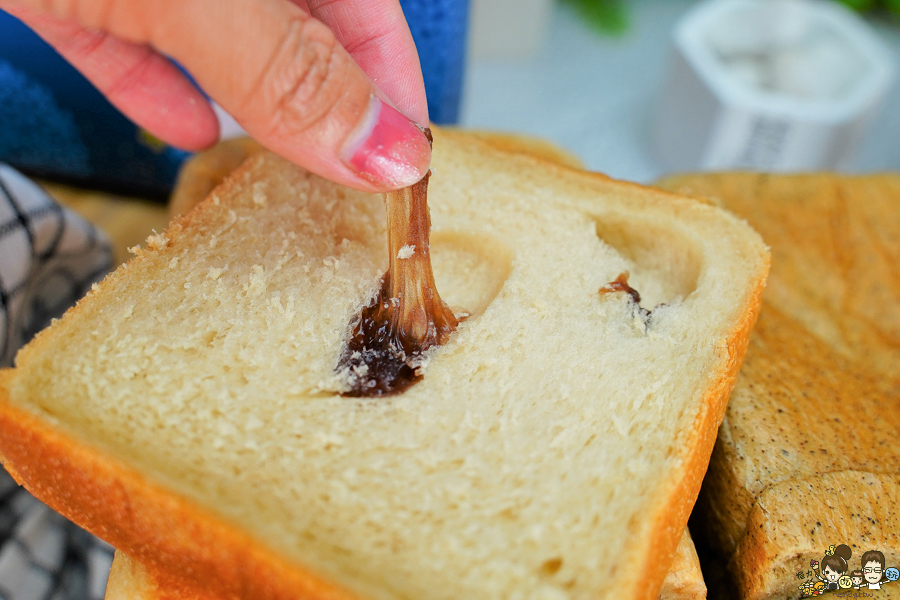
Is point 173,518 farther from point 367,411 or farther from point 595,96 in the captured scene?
point 595,96

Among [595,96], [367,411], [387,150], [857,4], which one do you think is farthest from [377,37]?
[857,4]

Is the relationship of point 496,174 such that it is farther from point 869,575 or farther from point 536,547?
point 869,575

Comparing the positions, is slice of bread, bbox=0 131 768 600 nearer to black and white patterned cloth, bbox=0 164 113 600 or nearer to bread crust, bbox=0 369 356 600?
bread crust, bbox=0 369 356 600

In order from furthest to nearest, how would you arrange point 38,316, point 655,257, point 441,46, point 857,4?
point 857,4 → point 441,46 → point 38,316 → point 655,257

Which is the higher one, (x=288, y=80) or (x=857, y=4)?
(x=288, y=80)

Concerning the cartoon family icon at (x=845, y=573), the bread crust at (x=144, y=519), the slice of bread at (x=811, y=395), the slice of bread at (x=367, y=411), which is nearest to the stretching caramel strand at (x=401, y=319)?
the slice of bread at (x=367, y=411)

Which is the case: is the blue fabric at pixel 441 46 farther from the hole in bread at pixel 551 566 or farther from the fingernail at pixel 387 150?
the hole in bread at pixel 551 566

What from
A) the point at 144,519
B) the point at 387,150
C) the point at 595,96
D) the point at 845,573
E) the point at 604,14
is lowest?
the point at 595,96
